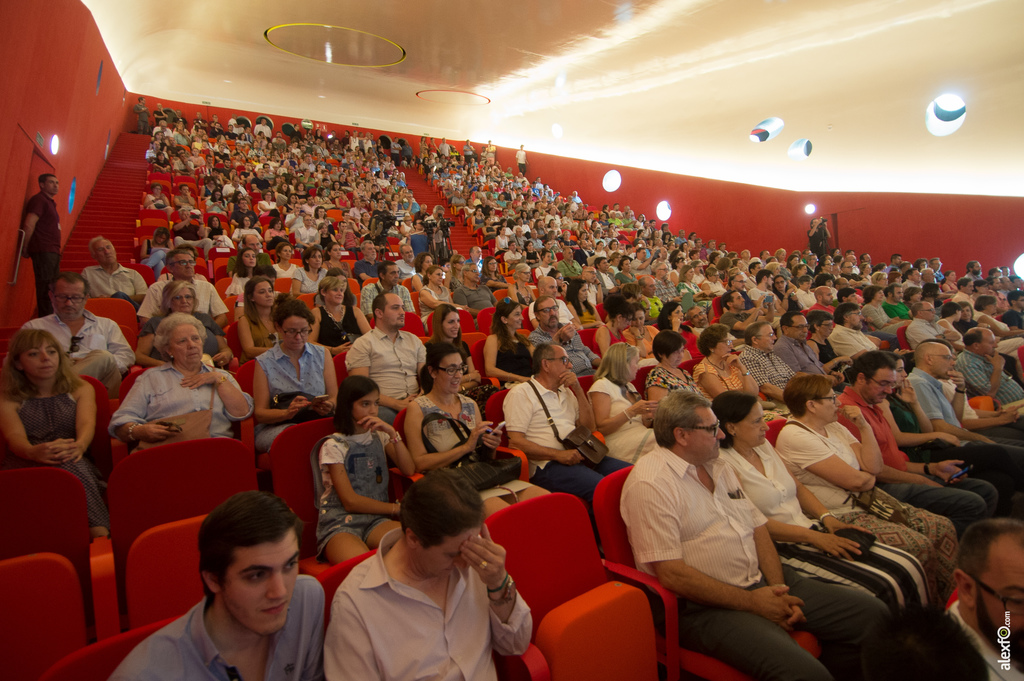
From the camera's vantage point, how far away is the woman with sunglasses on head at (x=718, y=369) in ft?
11.1

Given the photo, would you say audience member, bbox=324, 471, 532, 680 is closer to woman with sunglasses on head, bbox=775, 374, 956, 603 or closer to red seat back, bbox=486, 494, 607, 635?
red seat back, bbox=486, 494, 607, 635

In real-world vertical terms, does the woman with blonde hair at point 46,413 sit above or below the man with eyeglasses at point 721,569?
above

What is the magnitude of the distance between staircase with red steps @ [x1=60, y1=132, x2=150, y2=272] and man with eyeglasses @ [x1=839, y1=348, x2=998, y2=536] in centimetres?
706

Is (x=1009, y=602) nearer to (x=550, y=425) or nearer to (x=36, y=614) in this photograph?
(x=550, y=425)

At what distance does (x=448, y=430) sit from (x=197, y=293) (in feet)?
7.43

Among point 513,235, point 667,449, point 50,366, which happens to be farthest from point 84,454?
point 513,235

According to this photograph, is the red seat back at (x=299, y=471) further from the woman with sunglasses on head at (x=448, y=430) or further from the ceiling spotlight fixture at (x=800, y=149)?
the ceiling spotlight fixture at (x=800, y=149)

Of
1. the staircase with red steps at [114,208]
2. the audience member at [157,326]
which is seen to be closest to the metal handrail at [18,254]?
the staircase with red steps at [114,208]

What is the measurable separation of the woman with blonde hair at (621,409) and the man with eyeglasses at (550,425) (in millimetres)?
90

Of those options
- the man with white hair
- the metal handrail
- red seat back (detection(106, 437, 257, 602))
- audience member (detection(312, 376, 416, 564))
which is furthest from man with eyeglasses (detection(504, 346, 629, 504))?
the metal handrail

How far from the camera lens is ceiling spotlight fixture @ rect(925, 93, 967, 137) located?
9258 millimetres

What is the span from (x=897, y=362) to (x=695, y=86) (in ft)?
31.4

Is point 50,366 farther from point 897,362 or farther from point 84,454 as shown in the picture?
point 897,362

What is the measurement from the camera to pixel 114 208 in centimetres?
820
